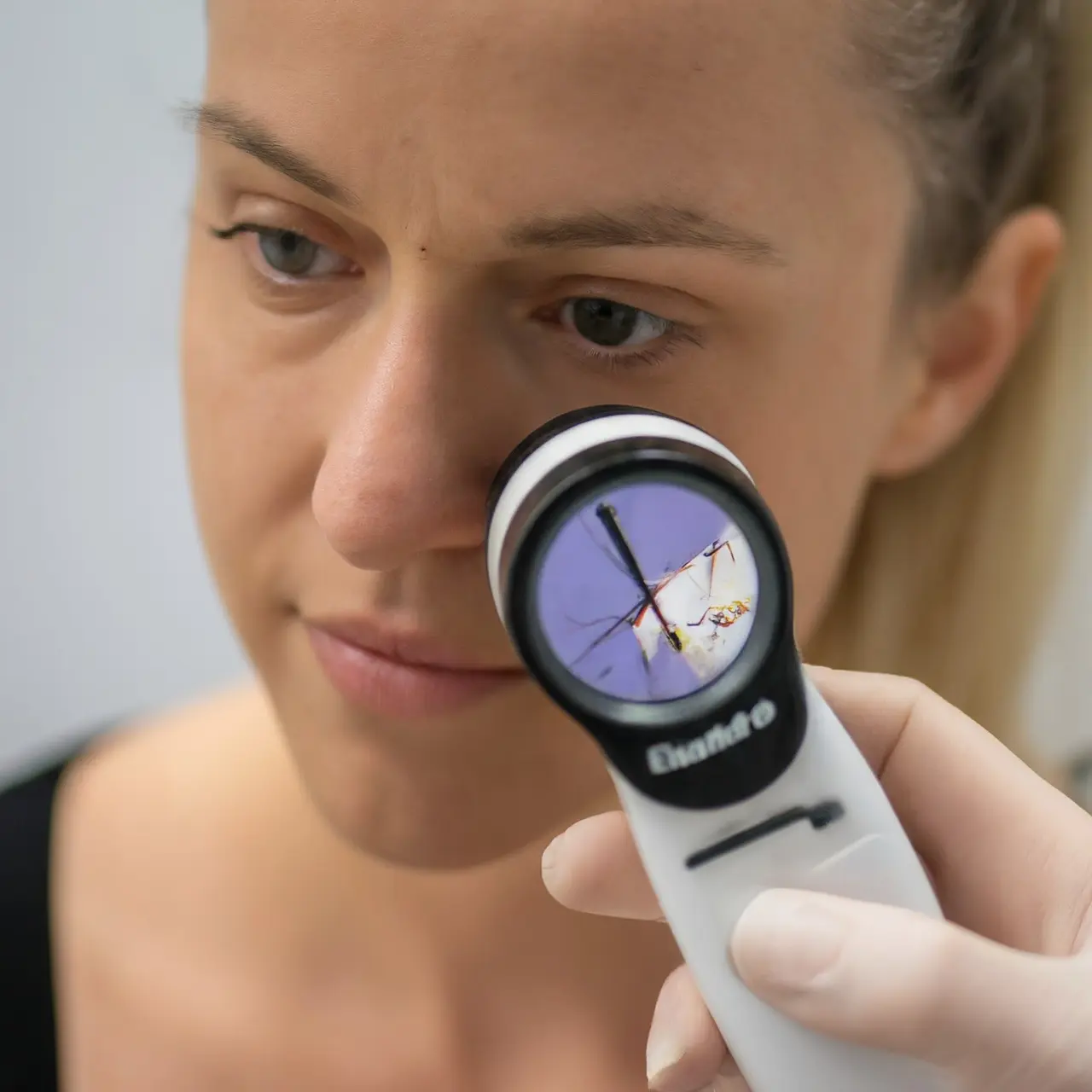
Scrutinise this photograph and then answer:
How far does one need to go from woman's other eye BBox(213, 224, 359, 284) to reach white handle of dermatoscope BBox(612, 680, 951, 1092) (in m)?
0.31

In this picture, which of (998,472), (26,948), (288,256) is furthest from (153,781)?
(998,472)

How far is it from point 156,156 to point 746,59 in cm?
95

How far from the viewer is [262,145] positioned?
524 millimetres

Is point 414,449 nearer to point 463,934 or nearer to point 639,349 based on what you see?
point 639,349

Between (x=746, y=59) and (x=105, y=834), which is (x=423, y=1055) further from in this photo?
(x=746, y=59)

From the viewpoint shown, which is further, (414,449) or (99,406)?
(99,406)

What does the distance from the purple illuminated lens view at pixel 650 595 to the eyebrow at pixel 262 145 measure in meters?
0.20

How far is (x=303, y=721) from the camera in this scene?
68 centimetres

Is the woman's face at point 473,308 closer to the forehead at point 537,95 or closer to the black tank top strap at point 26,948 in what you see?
the forehead at point 537,95

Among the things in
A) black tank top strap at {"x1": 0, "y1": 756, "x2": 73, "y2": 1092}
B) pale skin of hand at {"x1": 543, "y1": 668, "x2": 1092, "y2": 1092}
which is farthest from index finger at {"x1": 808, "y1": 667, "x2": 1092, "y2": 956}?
black tank top strap at {"x1": 0, "y1": 756, "x2": 73, "y2": 1092}

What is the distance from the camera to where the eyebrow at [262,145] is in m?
0.51

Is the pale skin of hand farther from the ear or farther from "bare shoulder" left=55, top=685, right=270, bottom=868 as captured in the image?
"bare shoulder" left=55, top=685, right=270, bottom=868

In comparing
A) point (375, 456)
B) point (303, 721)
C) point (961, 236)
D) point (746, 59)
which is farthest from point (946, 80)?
point (303, 721)

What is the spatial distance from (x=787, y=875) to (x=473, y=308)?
0.96 feet
